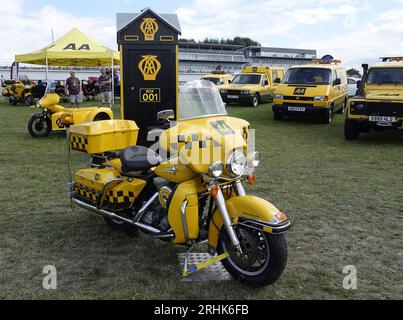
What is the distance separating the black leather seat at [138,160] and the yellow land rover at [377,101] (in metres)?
7.33

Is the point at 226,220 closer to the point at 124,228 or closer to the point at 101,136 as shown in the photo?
the point at 124,228

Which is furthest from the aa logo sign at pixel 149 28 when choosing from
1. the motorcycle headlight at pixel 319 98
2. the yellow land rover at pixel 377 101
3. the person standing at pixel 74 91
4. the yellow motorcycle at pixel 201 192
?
the person standing at pixel 74 91

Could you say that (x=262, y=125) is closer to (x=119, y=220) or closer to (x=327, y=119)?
(x=327, y=119)

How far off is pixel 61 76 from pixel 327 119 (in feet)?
96.3

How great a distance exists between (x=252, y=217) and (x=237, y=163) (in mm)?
447

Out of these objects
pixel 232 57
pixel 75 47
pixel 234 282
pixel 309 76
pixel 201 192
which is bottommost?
pixel 234 282

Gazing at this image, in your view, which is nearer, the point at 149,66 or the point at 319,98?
the point at 149,66

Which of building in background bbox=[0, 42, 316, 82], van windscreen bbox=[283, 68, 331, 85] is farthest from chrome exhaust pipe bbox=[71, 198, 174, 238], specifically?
building in background bbox=[0, 42, 316, 82]

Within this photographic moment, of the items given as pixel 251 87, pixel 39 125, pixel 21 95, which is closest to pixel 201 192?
pixel 39 125

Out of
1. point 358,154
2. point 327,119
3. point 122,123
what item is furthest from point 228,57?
point 122,123

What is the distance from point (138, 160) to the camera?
388cm

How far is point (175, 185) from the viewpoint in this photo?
141 inches

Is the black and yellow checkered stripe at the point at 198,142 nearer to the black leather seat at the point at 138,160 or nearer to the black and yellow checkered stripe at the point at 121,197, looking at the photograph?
the black leather seat at the point at 138,160
